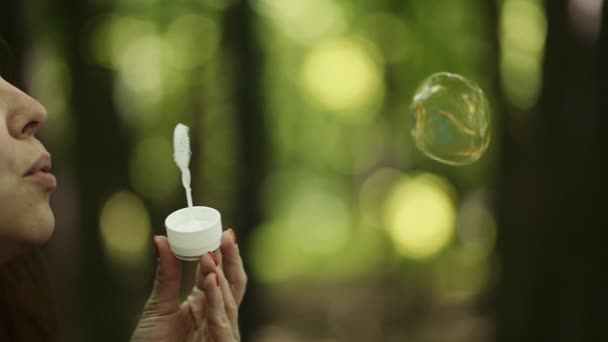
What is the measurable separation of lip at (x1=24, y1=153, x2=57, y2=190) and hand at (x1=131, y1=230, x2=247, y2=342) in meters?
0.23

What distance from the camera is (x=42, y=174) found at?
1355 millimetres

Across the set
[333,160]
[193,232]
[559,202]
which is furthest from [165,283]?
[333,160]

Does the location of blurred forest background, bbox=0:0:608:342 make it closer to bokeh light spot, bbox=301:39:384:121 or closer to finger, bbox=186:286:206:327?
bokeh light spot, bbox=301:39:384:121

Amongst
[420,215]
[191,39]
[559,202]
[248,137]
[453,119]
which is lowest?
[420,215]

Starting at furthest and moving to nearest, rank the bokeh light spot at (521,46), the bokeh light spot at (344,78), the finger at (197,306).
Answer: the bokeh light spot at (344,78), the bokeh light spot at (521,46), the finger at (197,306)

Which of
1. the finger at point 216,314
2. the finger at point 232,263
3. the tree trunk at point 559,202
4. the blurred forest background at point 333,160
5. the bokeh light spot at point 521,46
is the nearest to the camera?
the finger at point 216,314

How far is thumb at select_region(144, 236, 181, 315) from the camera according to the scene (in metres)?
1.38

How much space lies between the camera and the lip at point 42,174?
1349 millimetres

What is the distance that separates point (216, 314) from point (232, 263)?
0.16 meters

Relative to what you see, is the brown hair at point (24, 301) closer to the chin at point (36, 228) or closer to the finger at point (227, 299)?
the chin at point (36, 228)

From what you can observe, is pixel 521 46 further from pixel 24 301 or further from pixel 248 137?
pixel 24 301

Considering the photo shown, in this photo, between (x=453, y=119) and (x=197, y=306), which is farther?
(x=453, y=119)

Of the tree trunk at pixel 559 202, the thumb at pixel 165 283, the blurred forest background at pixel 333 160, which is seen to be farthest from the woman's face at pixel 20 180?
the tree trunk at pixel 559 202

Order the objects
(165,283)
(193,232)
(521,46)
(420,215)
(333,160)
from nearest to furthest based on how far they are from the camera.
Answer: (193,232)
(165,283)
(521,46)
(420,215)
(333,160)
